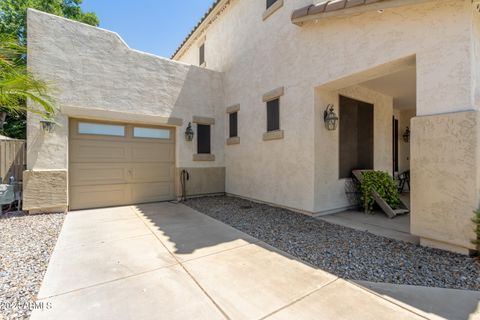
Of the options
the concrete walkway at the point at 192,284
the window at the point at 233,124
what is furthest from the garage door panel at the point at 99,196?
the window at the point at 233,124

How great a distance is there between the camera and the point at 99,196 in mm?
6504

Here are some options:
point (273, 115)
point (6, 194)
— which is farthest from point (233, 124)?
point (6, 194)

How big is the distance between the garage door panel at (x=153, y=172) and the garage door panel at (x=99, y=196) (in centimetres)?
47

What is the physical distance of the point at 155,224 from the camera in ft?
16.3

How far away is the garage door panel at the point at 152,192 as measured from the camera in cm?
709

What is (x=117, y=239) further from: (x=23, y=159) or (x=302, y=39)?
(x=302, y=39)

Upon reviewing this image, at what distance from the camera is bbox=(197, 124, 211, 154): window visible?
8.17m

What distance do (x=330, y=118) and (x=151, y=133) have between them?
5.65 meters

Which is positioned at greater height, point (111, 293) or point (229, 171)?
Answer: point (229, 171)

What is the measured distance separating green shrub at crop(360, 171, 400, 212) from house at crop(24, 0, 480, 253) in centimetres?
56

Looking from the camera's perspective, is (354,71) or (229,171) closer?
(354,71)

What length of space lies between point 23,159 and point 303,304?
7.77 metres

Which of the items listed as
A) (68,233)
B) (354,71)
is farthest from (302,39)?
(68,233)

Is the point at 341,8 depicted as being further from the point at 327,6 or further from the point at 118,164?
the point at 118,164
